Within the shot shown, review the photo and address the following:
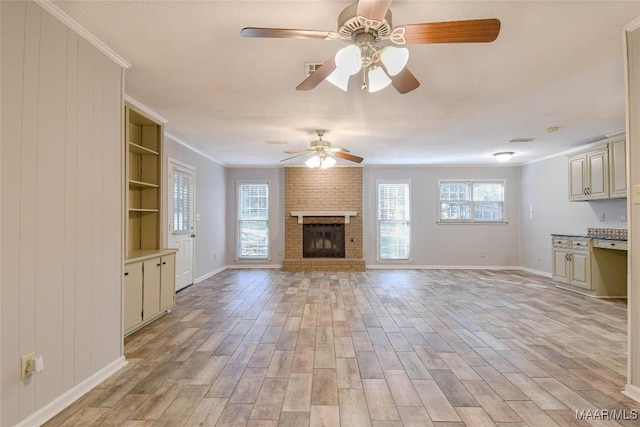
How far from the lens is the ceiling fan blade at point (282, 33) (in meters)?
1.69

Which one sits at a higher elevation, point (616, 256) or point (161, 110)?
point (161, 110)

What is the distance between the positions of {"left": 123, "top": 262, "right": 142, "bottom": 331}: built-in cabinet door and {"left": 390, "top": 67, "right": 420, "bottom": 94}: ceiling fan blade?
291 centimetres

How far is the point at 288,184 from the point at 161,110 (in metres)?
4.23

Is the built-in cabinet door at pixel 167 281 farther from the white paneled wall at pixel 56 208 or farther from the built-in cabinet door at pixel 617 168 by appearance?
the built-in cabinet door at pixel 617 168

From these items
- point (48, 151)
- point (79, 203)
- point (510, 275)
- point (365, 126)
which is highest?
point (365, 126)

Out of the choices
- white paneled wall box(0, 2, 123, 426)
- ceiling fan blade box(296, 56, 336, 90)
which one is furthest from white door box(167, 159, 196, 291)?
ceiling fan blade box(296, 56, 336, 90)

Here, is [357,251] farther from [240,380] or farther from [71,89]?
[71,89]

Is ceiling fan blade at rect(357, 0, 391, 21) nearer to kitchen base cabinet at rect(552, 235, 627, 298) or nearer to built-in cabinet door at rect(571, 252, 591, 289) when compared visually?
kitchen base cabinet at rect(552, 235, 627, 298)

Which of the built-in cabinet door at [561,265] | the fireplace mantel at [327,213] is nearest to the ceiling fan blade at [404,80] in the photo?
the built-in cabinet door at [561,265]

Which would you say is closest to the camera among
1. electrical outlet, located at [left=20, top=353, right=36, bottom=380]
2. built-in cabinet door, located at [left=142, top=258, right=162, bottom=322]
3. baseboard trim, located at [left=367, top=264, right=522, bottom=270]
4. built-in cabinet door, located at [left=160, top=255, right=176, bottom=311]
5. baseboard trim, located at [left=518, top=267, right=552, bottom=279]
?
electrical outlet, located at [left=20, top=353, right=36, bottom=380]

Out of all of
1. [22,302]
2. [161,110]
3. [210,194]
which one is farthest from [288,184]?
[22,302]

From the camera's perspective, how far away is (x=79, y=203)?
2.24 m

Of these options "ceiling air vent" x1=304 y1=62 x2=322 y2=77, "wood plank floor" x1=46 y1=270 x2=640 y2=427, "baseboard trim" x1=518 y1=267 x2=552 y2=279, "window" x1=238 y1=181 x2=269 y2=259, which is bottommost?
"wood plank floor" x1=46 y1=270 x2=640 y2=427

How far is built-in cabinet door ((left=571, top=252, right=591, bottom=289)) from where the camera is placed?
505 centimetres
